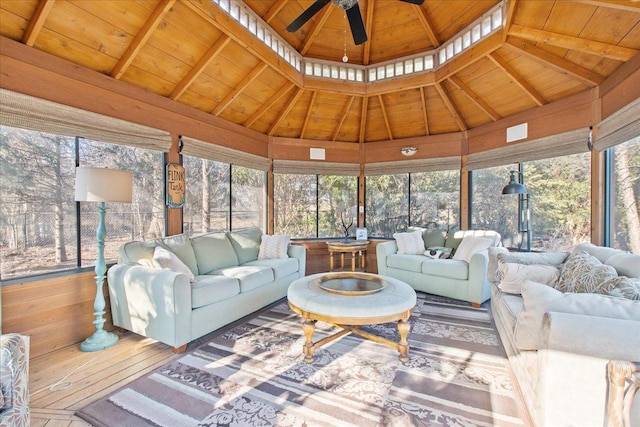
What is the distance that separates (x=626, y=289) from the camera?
169 centimetres

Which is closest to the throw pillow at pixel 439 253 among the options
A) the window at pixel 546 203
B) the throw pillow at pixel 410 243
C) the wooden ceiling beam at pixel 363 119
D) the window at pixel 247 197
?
the throw pillow at pixel 410 243

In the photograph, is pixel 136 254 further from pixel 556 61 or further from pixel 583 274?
pixel 556 61

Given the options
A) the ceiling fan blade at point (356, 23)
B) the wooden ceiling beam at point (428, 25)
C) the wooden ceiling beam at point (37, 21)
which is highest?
the wooden ceiling beam at point (428, 25)

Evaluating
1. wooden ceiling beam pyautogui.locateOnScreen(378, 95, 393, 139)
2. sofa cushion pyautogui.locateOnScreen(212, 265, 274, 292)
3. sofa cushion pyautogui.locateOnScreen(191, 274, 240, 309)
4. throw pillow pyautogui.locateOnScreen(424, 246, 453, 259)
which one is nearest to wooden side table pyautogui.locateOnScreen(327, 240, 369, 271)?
throw pillow pyautogui.locateOnScreen(424, 246, 453, 259)

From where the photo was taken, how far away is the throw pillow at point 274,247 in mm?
4270

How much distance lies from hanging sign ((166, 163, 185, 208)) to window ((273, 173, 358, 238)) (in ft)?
6.16

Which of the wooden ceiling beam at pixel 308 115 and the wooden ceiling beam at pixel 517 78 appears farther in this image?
the wooden ceiling beam at pixel 308 115

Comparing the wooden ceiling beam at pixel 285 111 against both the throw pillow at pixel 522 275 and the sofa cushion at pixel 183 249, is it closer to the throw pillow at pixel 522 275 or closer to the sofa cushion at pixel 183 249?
the sofa cushion at pixel 183 249

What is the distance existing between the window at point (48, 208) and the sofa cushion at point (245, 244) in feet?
4.21

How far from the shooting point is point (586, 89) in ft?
11.3

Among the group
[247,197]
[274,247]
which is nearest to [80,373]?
[274,247]

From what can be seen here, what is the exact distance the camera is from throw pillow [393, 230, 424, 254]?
4652 mm

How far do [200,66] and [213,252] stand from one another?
2.27 meters

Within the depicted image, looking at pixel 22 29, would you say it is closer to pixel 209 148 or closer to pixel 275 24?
pixel 209 148
